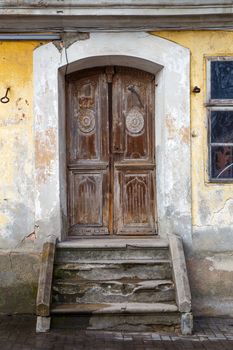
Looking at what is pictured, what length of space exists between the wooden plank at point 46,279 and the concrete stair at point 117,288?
0.16ft

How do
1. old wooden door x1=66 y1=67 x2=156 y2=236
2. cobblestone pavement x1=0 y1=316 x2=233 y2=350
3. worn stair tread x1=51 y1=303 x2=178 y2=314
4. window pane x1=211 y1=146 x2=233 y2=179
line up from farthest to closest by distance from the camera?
old wooden door x1=66 y1=67 x2=156 y2=236 < window pane x1=211 y1=146 x2=233 y2=179 < worn stair tread x1=51 y1=303 x2=178 y2=314 < cobblestone pavement x1=0 y1=316 x2=233 y2=350

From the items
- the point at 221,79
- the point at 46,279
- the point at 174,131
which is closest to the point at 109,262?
the point at 46,279

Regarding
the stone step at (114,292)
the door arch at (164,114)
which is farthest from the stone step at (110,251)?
the stone step at (114,292)

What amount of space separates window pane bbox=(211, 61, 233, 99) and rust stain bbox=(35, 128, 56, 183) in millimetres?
2359

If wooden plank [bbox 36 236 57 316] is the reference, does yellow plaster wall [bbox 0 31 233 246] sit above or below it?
above

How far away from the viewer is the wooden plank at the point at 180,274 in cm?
687

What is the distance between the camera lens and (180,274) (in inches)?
284

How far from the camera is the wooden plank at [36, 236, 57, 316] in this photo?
6848 millimetres

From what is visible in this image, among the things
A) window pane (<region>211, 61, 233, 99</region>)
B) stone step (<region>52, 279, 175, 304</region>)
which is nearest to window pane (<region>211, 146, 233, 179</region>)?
window pane (<region>211, 61, 233, 99</region>)

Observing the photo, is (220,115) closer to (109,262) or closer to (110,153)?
(110,153)

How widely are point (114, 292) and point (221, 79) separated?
3.29 metres

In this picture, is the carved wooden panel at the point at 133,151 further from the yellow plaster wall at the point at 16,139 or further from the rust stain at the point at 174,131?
the yellow plaster wall at the point at 16,139

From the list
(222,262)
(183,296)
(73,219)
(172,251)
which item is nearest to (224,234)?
(222,262)

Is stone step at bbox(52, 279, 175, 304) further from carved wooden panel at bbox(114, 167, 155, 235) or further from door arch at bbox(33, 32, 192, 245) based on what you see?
carved wooden panel at bbox(114, 167, 155, 235)
